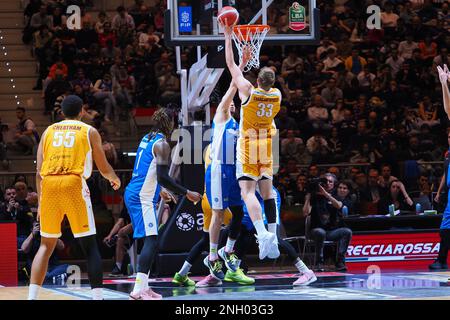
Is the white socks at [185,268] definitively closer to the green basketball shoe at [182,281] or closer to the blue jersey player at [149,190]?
the green basketball shoe at [182,281]

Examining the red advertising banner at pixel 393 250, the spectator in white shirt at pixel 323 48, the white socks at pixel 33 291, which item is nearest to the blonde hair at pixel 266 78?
the white socks at pixel 33 291

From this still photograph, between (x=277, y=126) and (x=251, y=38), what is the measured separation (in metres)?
7.00

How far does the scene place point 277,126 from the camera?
764 inches

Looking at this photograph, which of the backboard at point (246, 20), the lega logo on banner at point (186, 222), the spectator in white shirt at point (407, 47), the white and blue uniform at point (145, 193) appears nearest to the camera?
the white and blue uniform at point (145, 193)

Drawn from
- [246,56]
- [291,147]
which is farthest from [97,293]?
[291,147]

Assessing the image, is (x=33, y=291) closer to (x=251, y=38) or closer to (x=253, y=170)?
Result: (x=253, y=170)

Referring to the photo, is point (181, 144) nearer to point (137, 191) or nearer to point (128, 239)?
point (128, 239)

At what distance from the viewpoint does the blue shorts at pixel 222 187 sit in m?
11.5

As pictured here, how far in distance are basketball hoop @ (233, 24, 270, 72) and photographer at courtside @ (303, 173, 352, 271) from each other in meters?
3.18

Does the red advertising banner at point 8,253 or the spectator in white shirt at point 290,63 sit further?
the spectator in white shirt at point 290,63

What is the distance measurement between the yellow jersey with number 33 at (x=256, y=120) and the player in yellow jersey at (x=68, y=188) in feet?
8.17

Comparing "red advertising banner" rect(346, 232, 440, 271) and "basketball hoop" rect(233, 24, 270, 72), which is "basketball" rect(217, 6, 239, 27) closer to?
"basketball hoop" rect(233, 24, 270, 72)

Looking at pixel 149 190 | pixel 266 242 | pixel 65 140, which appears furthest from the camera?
pixel 266 242
